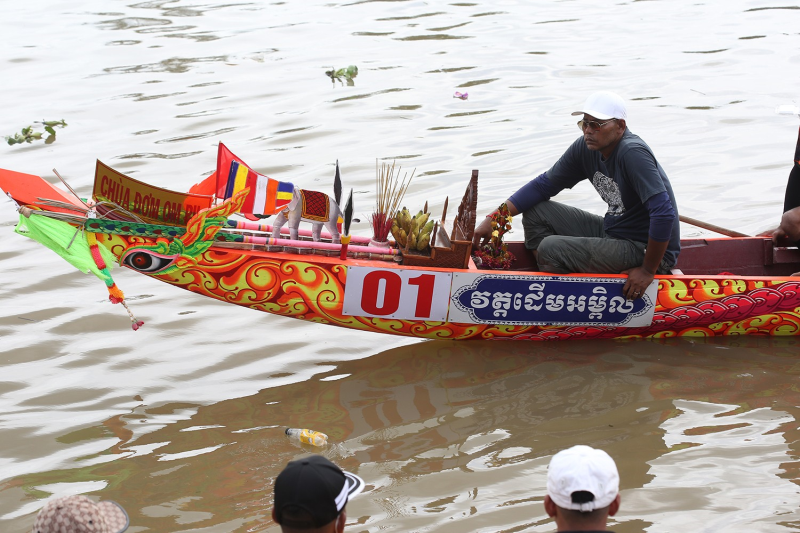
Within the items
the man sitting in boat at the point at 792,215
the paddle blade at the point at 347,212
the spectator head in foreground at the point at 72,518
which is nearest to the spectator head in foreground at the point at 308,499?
the spectator head in foreground at the point at 72,518

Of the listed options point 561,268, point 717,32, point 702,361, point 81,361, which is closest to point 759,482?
point 702,361

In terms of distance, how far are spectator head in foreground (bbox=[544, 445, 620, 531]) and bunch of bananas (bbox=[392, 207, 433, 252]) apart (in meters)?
2.71

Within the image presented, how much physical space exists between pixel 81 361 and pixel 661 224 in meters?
3.83

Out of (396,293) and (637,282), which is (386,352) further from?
(637,282)

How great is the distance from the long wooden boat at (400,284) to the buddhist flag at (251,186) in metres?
0.13

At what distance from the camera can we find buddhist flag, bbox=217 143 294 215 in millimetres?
4832

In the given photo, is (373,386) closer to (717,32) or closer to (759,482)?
(759,482)

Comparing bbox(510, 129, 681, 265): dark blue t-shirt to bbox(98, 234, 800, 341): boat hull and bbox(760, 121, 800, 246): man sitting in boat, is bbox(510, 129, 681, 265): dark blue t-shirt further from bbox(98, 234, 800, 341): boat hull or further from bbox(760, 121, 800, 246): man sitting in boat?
bbox(760, 121, 800, 246): man sitting in boat

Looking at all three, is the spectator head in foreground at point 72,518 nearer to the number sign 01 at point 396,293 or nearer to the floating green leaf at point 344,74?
the number sign 01 at point 396,293

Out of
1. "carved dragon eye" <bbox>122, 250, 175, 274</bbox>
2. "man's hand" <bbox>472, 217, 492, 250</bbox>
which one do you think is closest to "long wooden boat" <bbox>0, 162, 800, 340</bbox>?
"carved dragon eye" <bbox>122, 250, 175, 274</bbox>

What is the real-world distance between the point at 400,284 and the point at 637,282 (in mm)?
1483

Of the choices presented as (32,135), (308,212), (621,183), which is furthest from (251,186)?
(32,135)

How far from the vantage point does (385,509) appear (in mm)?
3984

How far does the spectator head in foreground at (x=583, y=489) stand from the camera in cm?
243
